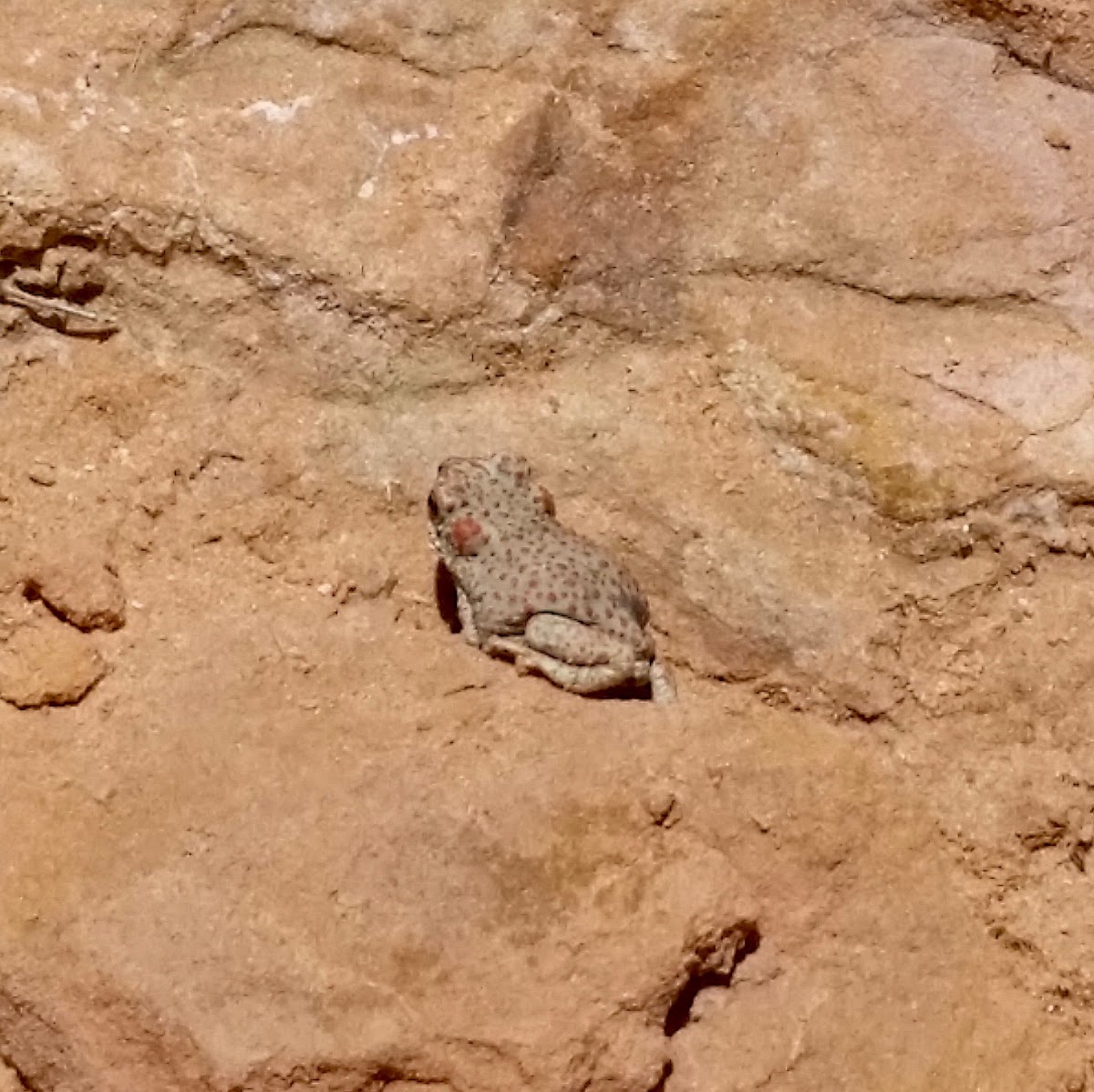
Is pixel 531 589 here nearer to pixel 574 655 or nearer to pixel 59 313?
pixel 574 655

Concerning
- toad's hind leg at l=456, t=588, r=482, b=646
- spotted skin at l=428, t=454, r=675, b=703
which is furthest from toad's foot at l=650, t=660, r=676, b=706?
toad's hind leg at l=456, t=588, r=482, b=646

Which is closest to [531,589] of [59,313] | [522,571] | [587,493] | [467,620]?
[522,571]

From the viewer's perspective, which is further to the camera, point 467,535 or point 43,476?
point 43,476

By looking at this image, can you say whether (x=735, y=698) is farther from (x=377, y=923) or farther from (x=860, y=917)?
(x=377, y=923)

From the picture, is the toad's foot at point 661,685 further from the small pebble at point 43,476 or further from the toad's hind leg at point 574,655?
the small pebble at point 43,476

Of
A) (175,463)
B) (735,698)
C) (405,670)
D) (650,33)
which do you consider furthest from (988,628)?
(175,463)
